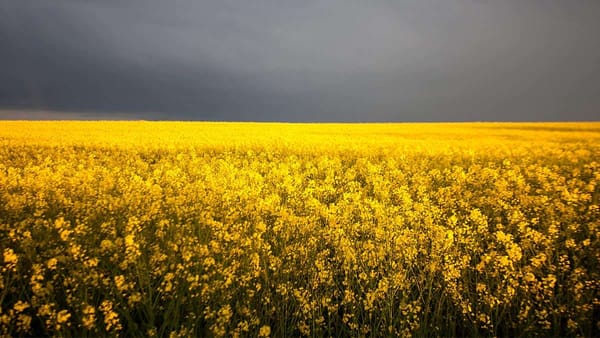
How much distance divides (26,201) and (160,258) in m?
3.45

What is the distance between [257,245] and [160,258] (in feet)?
3.55

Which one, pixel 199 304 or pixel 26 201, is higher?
pixel 26 201

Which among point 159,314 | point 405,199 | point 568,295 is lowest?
point 159,314

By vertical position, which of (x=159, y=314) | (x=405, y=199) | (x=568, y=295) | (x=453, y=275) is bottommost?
(x=159, y=314)

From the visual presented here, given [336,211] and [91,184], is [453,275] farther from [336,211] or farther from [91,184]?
[91,184]

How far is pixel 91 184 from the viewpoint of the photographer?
6508mm

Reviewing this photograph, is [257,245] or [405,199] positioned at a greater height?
[405,199]

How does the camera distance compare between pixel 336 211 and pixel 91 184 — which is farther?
pixel 91 184

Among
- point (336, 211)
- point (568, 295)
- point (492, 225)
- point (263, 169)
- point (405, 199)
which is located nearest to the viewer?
point (568, 295)

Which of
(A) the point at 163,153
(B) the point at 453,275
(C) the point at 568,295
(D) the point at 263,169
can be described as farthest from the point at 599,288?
(A) the point at 163,153

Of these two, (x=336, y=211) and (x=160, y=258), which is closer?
(x=160, y=258)

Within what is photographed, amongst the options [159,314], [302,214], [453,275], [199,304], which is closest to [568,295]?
[453,275]

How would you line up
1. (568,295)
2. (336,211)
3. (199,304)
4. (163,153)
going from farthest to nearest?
(163,153), (336,211), (568,295), (199,304)

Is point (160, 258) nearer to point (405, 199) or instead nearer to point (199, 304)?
point (199, 304)
